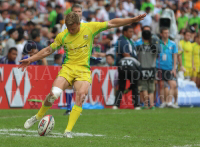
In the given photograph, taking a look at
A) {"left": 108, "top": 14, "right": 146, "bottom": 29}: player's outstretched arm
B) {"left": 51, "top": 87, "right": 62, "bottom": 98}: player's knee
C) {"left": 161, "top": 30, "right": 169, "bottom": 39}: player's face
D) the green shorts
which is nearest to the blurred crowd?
{"left": 161, "top": 30, "right": 169, "bottom": 39}: player's face

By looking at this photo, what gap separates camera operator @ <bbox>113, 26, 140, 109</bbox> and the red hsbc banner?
0.58 metres

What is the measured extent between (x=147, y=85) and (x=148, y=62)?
77cm

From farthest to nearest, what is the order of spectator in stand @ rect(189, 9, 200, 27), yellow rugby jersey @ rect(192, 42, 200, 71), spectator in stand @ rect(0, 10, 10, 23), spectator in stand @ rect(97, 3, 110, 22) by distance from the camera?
spectator in stand @ rect(189, 9, 200, 27), spectator in stand @ rect(97, 3, 110, 22), spectator in stand @ rect(0, 10, 10, 23), yellow rugby jersey @ rect(192, 42, 200, 71)

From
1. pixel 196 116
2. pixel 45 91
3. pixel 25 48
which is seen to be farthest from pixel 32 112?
pixel 196 116

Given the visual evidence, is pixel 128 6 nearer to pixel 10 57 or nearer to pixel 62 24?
pixel 62 24

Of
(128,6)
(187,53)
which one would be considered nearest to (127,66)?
(187,53)

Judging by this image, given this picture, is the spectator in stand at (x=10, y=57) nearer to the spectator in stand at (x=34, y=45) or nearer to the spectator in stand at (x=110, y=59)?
the spectator in stand at (x=34, y=45)

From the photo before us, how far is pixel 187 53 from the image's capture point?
683 inches

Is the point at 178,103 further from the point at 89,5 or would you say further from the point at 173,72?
the point at 89,5

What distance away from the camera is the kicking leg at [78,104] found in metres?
7.26

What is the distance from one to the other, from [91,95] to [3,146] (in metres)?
7.98

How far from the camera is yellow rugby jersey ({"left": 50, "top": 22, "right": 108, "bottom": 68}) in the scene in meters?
7.85

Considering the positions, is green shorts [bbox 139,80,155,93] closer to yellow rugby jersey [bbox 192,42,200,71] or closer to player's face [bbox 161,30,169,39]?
player's face [bbox 161,30,169,39]

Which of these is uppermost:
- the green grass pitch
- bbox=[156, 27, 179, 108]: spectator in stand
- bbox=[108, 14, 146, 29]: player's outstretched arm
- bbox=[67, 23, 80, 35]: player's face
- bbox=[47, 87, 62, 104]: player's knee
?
bbox=[108, 14, 146, 29]: player's outstretched arm
